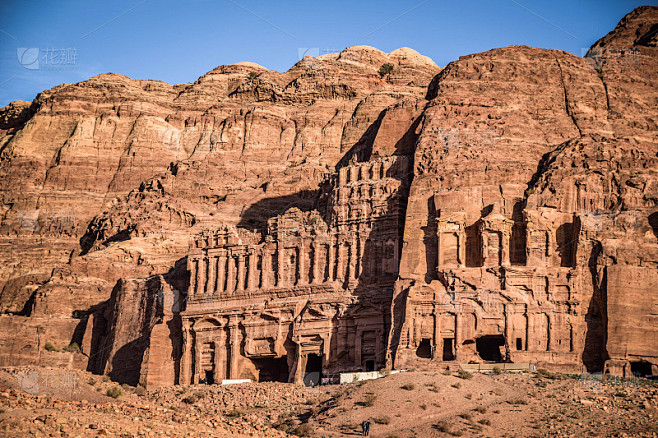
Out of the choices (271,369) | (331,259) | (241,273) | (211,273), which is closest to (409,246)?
(331,259)

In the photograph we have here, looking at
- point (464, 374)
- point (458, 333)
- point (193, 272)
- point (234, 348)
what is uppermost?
point (193, 272)

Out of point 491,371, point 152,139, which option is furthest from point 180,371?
point 152,139

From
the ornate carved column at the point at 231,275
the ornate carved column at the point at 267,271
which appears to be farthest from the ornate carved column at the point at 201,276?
the ornate carved column at the point at 267,271

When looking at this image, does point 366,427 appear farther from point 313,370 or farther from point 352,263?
point 352,263

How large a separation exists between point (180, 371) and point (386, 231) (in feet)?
49.4

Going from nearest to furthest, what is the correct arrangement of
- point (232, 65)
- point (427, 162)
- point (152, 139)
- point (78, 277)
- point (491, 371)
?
1. point (491, 371)
2. point (427, 162)
3. point (78, 277)
4. point (152, 139)
5. point (232, 65)

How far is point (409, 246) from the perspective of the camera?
65625mm

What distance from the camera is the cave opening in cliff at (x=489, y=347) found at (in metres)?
62.4

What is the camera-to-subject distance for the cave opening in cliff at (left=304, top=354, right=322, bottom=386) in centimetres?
6778

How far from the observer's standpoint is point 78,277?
277 ft

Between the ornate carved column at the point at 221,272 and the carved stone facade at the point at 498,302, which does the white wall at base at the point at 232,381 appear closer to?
the ornate carved column at the point at 221,272

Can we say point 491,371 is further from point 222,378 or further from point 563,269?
point 222,378

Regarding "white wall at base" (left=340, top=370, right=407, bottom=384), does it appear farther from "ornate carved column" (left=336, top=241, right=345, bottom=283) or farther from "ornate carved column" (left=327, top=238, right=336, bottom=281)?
"ornate carved column" (left=327, top=238, right=336, bottom=281)

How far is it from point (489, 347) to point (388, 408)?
13002 millimetres
